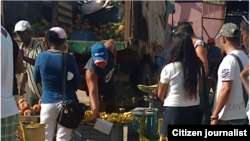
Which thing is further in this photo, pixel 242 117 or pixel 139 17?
pixel 139 17

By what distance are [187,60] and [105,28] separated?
4.39 metres

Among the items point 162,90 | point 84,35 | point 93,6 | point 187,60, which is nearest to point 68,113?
point 162,90

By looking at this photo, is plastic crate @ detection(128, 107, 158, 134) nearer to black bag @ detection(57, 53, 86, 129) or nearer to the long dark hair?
black bag @ detection(57, 53, 86, 129)

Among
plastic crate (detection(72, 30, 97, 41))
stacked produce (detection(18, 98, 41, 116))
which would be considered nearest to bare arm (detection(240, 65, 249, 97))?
stacked produce (detection(18, 98, 41, 116))

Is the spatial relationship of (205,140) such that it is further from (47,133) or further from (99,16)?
(99,16)

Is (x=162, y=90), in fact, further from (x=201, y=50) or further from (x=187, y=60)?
(x=201, y=50)

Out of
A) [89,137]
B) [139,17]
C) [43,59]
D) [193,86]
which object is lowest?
[89,137]

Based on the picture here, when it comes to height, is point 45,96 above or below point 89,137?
above

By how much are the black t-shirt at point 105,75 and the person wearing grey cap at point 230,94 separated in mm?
1503

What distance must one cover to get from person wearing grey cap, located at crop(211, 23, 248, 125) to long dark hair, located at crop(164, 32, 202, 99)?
0.93ft

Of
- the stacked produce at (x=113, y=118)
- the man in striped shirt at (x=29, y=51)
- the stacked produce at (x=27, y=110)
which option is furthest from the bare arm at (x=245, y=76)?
the man in striped shirt at (x=29, y=51)

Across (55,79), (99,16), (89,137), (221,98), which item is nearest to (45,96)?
(55,79)

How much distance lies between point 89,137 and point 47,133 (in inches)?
19.8

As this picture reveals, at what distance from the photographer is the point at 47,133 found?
4.19m
